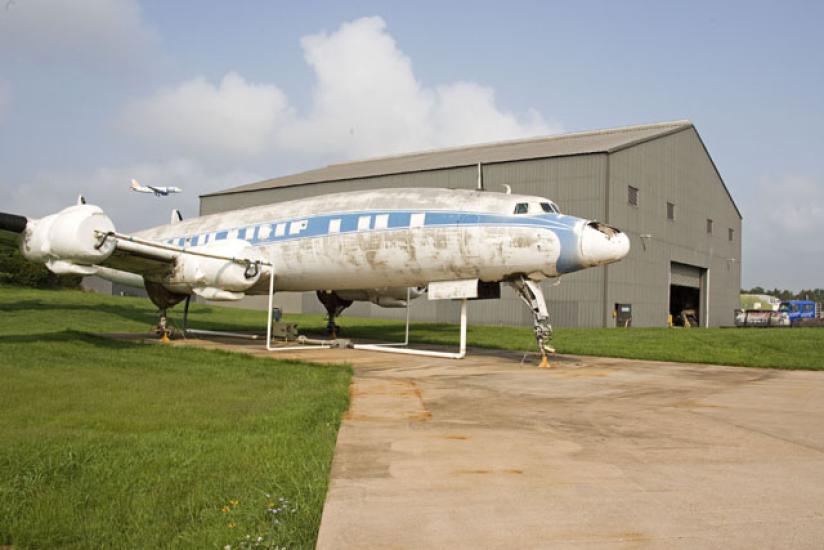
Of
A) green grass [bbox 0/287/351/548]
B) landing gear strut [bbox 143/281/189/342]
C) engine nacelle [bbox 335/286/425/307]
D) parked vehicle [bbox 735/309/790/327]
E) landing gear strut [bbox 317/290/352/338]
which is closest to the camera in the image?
green grass [bbox 0/287/351/548]

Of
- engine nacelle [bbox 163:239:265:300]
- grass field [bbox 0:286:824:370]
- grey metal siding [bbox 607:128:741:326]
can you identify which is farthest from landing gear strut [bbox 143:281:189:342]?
grey metal siding [bbox 607:128:741:326]

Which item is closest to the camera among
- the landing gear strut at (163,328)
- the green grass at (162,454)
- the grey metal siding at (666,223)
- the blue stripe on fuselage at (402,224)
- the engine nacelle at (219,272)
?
the green grass at (162,454)

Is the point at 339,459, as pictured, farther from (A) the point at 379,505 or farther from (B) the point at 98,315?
(B) the point at 98,315

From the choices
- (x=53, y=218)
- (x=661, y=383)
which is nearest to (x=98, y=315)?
(x=53, y=218)

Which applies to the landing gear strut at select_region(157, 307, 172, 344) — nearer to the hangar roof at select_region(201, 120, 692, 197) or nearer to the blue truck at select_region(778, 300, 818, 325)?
the hangar roof at select_region(201, 120, 692, 197)

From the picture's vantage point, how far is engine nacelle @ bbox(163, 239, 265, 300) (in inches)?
716

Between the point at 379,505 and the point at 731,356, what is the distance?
16948 mm

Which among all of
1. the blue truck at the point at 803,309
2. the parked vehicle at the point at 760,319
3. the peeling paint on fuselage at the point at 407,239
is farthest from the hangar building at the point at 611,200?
the peeling paint on fuselage at the point at 407,239

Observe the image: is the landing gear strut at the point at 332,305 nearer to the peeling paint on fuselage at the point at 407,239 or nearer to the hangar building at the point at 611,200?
the peeling paint on fuselage at the point at 407,239

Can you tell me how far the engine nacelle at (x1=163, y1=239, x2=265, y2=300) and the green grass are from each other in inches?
230

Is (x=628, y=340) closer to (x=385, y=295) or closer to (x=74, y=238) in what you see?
(x=385, y=295)

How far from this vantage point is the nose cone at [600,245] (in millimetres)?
14297

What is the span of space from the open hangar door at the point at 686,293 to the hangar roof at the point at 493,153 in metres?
10.2

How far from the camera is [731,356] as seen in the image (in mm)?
18344
